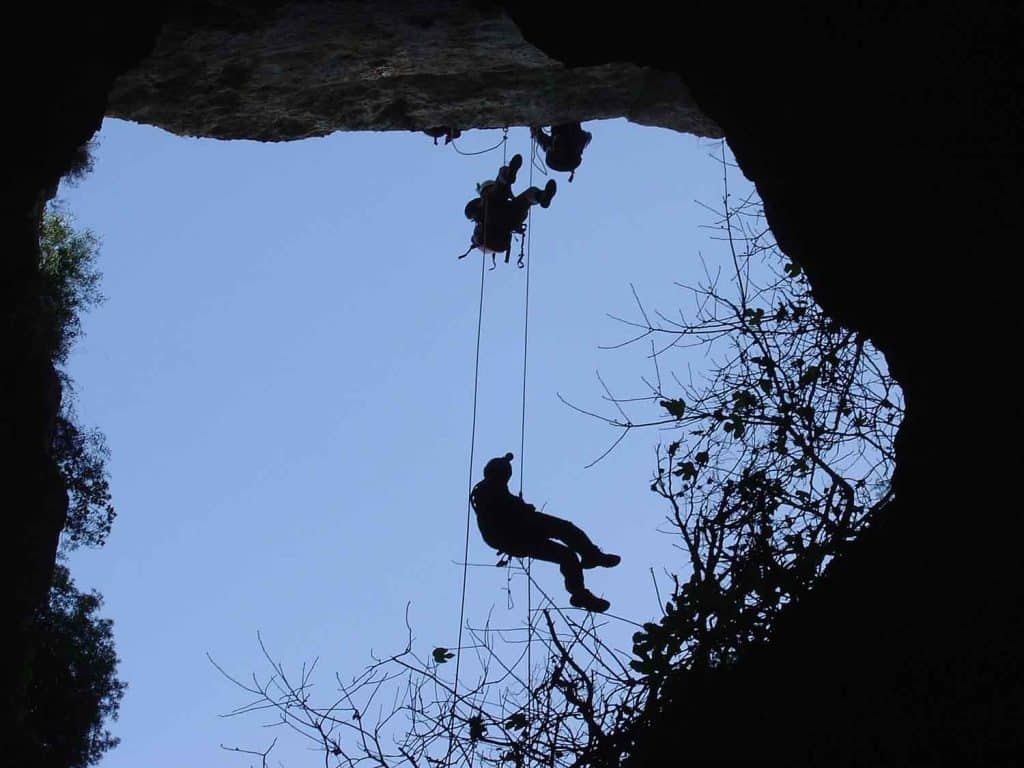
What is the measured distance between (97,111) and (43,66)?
1.69 feet

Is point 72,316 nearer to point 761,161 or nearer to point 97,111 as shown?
point 97,111

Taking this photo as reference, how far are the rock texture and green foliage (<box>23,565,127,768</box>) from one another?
5.99m

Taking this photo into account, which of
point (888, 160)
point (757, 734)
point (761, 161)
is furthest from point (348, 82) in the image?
point (757, 734)

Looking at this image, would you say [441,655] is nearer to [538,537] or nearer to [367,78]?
[538,537]

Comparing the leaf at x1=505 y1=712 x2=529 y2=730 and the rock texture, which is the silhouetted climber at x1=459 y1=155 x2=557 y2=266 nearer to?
the rock texture

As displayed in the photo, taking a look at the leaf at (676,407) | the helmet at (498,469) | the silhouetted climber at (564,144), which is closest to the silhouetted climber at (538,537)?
the helmet at (498,469)

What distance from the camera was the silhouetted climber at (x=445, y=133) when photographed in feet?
35.5

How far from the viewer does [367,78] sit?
9.40 metres

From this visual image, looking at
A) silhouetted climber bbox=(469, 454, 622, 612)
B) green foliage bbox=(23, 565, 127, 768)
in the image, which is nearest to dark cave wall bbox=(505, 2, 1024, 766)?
silhouetted climber bbox=(469, 454, 622, 612)

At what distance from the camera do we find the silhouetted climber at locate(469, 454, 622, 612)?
836 centimetres

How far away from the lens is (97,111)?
707cm

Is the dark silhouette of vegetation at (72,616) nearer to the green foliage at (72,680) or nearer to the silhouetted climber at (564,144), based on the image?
the green foliage at (72,680)

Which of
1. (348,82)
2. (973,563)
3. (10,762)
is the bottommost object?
(973,563)

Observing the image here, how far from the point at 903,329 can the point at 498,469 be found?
161 inches
